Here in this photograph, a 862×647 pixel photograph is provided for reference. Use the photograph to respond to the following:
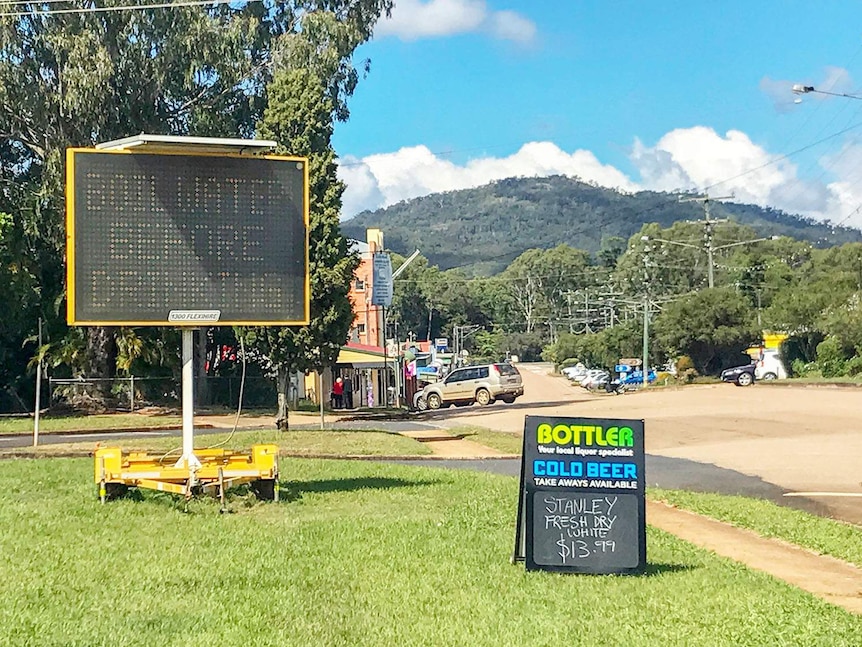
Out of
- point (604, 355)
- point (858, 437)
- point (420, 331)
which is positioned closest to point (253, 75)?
point (858, 437)

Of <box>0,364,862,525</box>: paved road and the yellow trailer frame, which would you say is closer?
the yellow trailer frame

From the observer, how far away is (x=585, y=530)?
873 centimetres

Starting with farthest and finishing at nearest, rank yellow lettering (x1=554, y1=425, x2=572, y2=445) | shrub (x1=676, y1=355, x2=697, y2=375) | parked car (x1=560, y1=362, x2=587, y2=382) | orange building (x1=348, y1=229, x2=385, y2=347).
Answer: parked car (x1=560, y1=362, x2=587, y2=382) → orange building (x1=348, y1=229, x2=385, y2=347) → shrub (x1=676, y1=355, x2=697, y2=375) → yellow lettering (x1=554, y1=425, x2=572, y2=445)

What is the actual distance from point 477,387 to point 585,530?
39.0 m

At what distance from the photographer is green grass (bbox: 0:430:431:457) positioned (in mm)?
20969

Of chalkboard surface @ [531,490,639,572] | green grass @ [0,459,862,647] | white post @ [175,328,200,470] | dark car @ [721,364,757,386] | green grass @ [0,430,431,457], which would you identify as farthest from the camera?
dark car @ [721,364,757,386]

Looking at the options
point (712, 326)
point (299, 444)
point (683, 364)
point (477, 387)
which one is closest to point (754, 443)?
point (299, 444)

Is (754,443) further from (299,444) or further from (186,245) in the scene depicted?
(186,245)

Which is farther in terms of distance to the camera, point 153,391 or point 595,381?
point 595,381

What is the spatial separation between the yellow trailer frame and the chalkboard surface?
435 centimetres

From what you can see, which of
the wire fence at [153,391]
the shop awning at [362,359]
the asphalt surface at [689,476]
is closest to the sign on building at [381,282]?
the wire fence at [153,391]

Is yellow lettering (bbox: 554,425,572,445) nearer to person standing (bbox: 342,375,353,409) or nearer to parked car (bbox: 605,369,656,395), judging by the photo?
person standing (bbox: 342,375,353,409)

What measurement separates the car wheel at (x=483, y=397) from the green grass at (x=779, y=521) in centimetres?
3201

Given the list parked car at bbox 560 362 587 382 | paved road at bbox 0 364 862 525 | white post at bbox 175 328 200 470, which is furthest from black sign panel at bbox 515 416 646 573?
parked car at bbox 560 362 587 382
